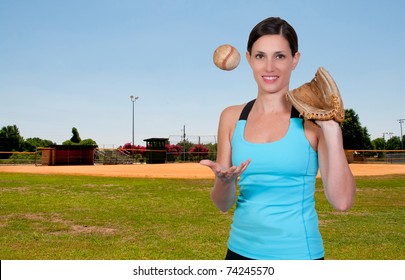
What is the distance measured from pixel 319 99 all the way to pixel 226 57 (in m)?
1.08

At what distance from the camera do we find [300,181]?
6.57ft

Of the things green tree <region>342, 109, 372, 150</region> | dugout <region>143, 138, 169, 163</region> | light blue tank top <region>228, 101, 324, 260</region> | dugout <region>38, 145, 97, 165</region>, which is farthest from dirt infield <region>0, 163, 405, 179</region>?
green tree <region>342, 109, 372, 150</region>

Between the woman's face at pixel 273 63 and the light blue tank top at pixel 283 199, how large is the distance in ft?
0.83

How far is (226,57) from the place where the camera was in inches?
119

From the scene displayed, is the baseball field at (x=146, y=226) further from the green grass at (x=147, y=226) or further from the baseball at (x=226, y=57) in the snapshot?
the baseball at (x=226, y=57)

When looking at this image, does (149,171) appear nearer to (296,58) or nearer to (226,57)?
(226,57)

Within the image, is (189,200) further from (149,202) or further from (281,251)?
(281,251)

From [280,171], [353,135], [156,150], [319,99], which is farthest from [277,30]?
[353,135]

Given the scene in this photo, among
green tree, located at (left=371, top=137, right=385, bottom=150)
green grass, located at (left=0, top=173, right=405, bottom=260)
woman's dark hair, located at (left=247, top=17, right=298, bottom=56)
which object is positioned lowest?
green grass, located at (left=0, top=173, right=405, bottom=260)

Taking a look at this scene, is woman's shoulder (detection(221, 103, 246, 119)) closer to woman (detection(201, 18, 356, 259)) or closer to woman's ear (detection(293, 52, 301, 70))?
woman (detection(201, 18, 356, 259))

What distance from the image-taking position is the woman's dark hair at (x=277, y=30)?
7.03 ft

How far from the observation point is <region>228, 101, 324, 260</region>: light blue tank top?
199 centimetres

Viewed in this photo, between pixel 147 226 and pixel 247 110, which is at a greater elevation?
pixel 247 110
